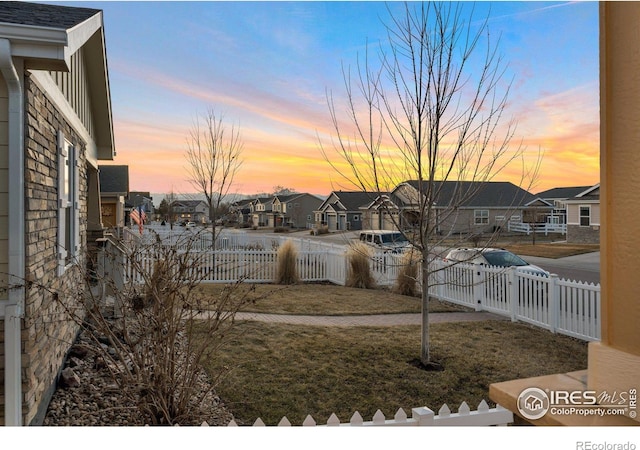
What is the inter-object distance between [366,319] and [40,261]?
5229 mm

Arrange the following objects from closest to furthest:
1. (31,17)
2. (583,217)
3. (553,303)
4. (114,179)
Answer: (31,17)
(553,303)
(114,179)
(583,217)

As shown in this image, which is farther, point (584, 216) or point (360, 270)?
point (584, 216)

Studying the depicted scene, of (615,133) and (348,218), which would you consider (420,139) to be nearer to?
(615,133)

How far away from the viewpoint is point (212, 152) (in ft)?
40.7

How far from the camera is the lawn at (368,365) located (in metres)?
4.49

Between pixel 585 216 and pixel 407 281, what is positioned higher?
pixel 585 216

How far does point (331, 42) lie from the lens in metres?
6.06

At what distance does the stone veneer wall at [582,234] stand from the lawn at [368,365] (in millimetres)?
16298

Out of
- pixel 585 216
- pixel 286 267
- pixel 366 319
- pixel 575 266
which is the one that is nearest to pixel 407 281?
pixel 366 319

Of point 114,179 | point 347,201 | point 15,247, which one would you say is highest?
point 114,179

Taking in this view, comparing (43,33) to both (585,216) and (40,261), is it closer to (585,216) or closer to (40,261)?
(40,261)

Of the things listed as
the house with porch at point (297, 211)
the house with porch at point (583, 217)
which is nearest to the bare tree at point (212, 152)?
the house with porch at point (583, 217)
